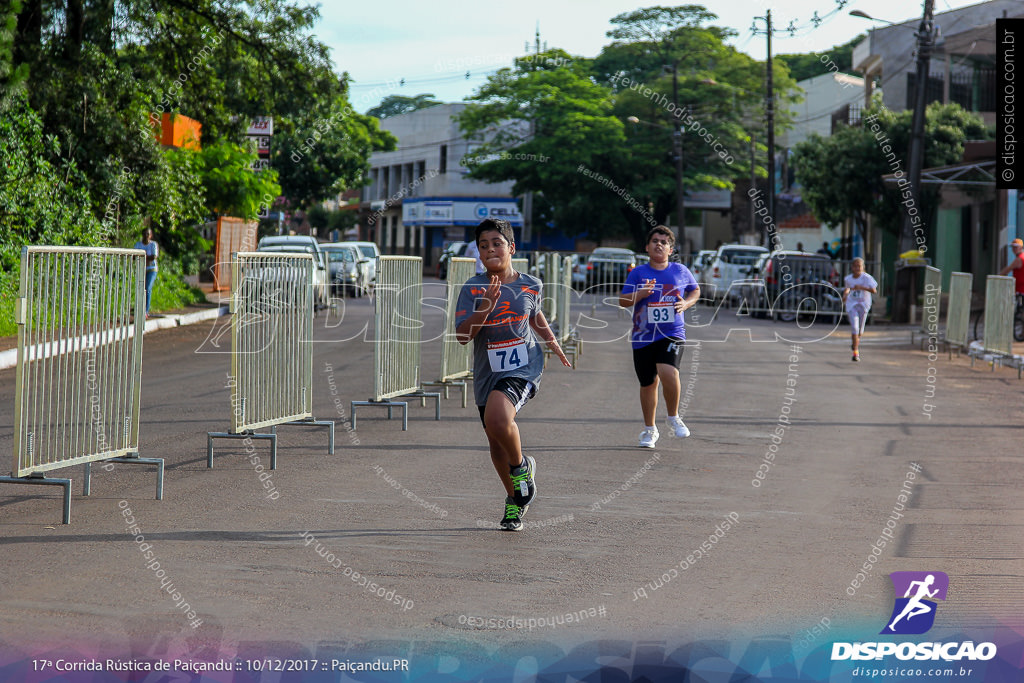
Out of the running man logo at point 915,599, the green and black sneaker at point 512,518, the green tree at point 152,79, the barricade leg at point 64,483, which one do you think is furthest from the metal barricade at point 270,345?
the green tree at point 152,79

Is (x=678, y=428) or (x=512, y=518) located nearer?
(x=512, y=518)

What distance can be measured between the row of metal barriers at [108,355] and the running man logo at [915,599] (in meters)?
4.29

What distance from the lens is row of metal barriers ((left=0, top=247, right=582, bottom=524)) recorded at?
22.6ft

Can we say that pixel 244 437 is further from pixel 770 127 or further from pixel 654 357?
pixel 770 127

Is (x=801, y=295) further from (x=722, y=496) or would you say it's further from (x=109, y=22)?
(x=722, y=496)

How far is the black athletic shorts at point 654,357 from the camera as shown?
10.5 meters

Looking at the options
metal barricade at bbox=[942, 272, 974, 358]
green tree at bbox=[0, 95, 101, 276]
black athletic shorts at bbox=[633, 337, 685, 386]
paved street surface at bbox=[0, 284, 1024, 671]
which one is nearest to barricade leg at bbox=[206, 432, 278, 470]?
paved street surface at bbox=[0, 284, 1024, 671]

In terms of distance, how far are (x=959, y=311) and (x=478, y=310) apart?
16.8m

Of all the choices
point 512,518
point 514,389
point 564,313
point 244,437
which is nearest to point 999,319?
point 564,313

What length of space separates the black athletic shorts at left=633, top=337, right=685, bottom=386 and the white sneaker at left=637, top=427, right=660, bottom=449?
0.39 metres

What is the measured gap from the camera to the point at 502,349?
696 cm

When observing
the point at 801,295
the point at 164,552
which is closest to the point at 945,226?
the point at 801,295

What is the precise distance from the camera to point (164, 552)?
20.1ft

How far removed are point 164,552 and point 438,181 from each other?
6612 centimetres
